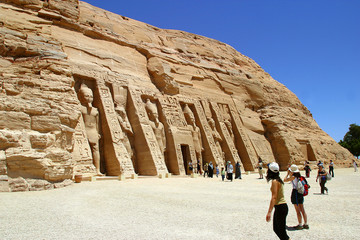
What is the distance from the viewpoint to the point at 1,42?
12.7 meters

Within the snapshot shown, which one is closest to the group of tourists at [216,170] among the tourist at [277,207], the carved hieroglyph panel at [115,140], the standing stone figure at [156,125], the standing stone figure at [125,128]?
the standing stone figure at [156,125]

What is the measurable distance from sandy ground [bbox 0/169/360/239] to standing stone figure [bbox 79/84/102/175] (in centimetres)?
629

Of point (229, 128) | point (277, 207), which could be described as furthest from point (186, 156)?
point (277, 207)

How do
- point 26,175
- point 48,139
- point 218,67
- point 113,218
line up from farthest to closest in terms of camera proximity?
point 218,67 < point 48,139 < point 26,175 < point 113,218

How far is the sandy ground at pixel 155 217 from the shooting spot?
440 cm

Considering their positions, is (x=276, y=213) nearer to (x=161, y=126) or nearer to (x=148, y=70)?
(x=161, y=126)

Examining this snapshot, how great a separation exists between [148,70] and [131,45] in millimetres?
2145

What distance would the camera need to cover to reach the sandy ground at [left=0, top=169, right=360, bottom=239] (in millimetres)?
4402

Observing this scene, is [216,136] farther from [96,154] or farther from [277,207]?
[277,207]

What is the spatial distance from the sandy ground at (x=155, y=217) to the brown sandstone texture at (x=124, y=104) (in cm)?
239

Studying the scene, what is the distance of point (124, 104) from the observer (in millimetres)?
16484

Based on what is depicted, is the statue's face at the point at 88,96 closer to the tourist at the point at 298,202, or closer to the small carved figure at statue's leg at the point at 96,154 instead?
the small carved figure at statue's leg at the point at 96,154

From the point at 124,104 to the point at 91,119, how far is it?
247 centimetres

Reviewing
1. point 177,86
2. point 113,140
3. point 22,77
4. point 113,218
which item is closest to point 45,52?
point 22,77
